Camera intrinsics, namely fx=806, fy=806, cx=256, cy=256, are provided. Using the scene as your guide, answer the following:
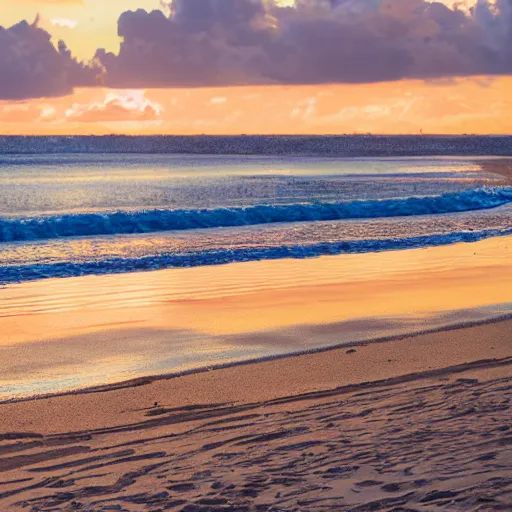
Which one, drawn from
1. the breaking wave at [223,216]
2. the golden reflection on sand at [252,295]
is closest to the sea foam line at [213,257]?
the golden reflection on sand at [252,295]

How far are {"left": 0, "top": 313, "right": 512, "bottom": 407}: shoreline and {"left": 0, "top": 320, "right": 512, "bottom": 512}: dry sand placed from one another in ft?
0.30

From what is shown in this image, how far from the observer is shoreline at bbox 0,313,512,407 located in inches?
260

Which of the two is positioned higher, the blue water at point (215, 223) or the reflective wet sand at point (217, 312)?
the blue water at point (215, 223)

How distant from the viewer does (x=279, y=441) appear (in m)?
5.24

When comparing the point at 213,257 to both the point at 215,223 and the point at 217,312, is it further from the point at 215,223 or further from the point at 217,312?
the point at 215,223

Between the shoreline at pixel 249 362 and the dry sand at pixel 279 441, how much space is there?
0.09m

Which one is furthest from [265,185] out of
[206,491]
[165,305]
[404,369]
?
[206,491]

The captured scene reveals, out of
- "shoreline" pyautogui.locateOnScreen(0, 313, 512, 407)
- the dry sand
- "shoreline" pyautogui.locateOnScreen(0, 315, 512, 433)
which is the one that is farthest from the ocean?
the dry sand

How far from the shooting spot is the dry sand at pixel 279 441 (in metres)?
4.35

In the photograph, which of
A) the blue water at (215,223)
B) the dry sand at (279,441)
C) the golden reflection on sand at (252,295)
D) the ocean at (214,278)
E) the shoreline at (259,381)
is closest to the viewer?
the dry sand at (279,441)

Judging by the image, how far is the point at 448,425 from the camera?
17.6ft

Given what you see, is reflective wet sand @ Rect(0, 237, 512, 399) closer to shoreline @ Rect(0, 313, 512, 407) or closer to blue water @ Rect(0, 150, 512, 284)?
shoreline @ Rect(0, 313, 512, 407)

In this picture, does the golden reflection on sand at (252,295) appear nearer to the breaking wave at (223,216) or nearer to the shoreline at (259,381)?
the shoreline at (259,381)

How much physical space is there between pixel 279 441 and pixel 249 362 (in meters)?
2.38
